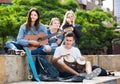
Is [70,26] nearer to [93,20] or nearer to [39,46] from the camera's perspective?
[39,46]

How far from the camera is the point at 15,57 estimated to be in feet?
22.2

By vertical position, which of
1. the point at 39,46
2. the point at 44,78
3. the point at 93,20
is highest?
the point at 39,46

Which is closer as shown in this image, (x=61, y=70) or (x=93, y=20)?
(x=61, y=70)

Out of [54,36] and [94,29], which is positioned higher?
[54,36]

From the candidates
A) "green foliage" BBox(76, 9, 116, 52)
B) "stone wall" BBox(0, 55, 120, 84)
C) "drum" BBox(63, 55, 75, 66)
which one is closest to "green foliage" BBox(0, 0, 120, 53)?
"green foliage" BBox(76, 9, 116, 52)

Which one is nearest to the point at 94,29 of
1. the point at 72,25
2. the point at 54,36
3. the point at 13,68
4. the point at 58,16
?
the point at 58,16

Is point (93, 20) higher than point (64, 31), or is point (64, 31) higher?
point (64, 31)

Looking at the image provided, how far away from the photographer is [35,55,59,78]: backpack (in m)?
7.09

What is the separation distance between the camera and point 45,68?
7.14 metres

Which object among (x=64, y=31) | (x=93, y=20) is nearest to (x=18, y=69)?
(x=64, y=31)

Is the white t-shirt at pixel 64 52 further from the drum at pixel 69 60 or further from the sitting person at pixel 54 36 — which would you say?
the sitting person at pixel 54 36

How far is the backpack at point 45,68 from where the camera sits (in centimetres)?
709

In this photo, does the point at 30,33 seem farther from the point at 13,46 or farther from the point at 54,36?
the point at 54,36

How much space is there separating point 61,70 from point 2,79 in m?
1.34
